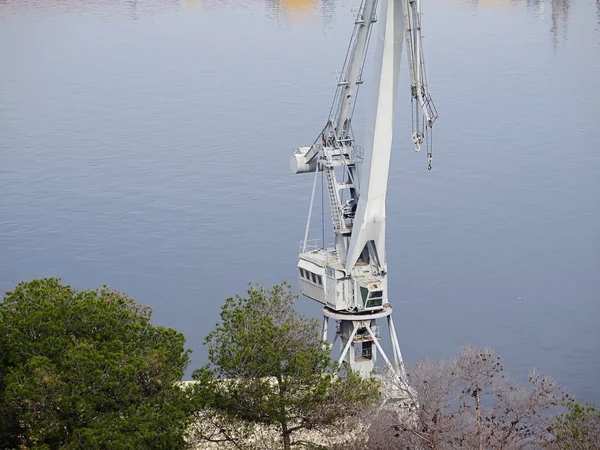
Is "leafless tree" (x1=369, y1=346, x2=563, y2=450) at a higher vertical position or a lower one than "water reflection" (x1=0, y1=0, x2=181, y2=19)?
lower

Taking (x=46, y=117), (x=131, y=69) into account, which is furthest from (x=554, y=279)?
(x=131, y=69)

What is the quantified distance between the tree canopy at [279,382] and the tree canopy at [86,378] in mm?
1157

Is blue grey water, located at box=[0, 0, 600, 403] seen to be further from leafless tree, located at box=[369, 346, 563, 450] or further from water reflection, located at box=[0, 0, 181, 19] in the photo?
water reflection, located at box=[0, 0, 181, 19]

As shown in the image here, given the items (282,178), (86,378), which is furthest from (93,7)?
(86,378)

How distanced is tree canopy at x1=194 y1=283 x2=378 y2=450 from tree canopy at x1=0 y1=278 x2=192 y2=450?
116 centimetres

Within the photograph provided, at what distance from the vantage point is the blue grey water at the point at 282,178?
177 ft

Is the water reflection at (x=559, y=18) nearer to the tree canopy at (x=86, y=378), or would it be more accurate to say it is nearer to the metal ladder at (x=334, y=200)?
the metal ladder at (x=334, y=200)

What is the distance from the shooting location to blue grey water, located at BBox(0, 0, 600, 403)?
2120 inches

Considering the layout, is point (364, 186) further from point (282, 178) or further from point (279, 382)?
point (282, 178)

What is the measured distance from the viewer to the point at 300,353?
3155 cm

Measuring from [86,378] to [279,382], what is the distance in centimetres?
494

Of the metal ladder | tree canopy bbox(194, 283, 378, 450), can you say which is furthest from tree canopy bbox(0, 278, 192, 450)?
the metal ladder

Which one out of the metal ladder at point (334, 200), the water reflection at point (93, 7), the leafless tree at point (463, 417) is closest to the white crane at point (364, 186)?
the metal ladder at point (334, 200)

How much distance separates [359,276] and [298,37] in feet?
223
